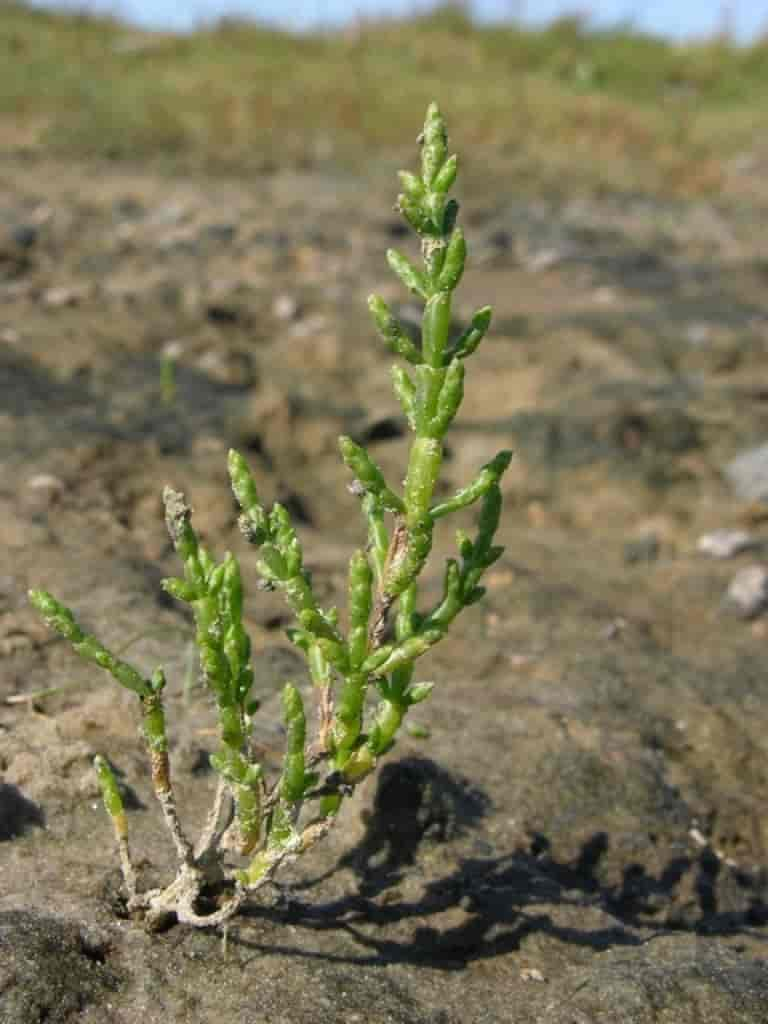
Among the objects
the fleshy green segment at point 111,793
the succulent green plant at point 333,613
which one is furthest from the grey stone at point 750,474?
the fleshy green segment at point 111,793

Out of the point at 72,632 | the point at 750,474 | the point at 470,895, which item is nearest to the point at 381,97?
the point at 750,474

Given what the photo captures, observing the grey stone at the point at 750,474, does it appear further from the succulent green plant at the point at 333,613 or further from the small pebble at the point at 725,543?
the succulent green plant at the point at 333,613

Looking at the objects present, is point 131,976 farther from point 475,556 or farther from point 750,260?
point 750,260

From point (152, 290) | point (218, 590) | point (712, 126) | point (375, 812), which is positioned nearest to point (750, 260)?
point (152, 290)

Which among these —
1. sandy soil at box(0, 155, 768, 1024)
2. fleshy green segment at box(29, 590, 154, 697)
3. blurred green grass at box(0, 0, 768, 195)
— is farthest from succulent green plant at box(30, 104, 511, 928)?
blurred green grass at box(0, 0, 768, 195)

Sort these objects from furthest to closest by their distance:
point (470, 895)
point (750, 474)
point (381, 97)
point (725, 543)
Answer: point (381, 97), point (750, 474), point (725, 543), point (470, 895)

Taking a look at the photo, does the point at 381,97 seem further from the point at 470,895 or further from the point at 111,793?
the point at 111,793
